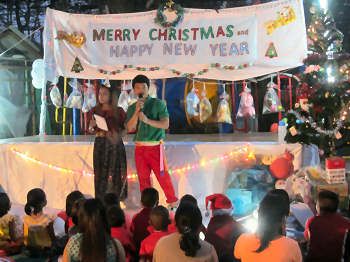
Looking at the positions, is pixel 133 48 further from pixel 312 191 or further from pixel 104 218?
pixel 104 218

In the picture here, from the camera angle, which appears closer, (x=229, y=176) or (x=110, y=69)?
(x=229, y=176)

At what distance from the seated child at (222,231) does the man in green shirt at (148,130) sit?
1480 mm

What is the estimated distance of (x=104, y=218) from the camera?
Result: 8.43 ft

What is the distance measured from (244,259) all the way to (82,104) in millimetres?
4796

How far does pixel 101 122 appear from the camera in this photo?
189 inches

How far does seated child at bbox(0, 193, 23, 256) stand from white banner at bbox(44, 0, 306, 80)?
2679 mm

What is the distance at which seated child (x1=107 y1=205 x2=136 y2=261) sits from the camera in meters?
3.30

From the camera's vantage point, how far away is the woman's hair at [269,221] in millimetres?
2559

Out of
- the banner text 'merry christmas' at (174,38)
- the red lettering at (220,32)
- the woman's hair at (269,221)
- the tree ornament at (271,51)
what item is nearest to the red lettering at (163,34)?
the banner text 'merry christmas' at (174,38)

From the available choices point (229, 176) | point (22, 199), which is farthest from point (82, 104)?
point (229, 176)

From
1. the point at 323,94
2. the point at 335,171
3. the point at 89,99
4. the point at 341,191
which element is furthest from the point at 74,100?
the point at 341,191

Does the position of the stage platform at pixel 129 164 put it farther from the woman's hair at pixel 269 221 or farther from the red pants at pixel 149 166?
the woman's hair at pixel 269 221

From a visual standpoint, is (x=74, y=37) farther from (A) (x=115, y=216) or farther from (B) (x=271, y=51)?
(A) (x=115, y=216)

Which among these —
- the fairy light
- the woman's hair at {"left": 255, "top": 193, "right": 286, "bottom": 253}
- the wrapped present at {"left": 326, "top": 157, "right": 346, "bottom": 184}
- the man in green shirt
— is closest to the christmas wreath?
the man in green shirt
